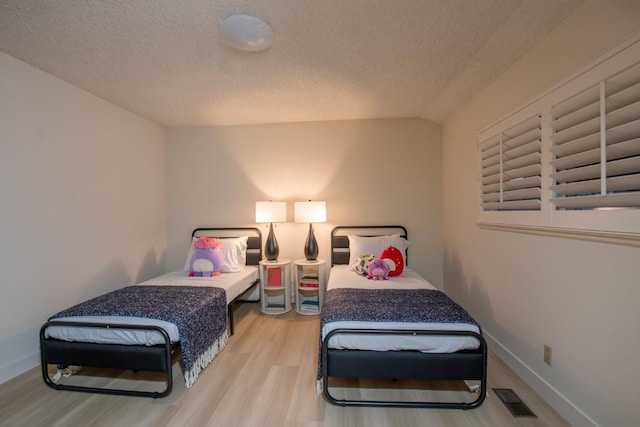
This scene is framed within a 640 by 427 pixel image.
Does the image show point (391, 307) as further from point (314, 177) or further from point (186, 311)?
point (314, 177)

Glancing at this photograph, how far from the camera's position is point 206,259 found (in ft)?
9.95

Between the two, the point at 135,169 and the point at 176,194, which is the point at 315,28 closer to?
the point at 135,169

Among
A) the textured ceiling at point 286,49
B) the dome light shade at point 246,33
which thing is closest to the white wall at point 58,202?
the textured ceiling at point 286,49

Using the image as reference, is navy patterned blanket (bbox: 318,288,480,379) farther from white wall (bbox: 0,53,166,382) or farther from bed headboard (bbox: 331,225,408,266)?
white wall (bbox: 0,53,166,382)

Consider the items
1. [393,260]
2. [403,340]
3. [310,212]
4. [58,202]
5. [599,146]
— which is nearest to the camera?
[599,146]

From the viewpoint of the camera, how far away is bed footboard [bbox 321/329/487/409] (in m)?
1.69

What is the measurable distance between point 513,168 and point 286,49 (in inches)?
77.7

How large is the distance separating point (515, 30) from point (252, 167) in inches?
119

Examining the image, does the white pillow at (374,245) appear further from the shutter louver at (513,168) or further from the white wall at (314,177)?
the shutter louver at (513,168)

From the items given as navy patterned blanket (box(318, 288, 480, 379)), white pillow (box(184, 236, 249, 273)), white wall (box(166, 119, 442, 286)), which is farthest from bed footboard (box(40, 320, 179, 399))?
white wall (box(166, 119, 442, 286))

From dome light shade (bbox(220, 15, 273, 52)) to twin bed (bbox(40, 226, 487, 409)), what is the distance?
1941 millimetres

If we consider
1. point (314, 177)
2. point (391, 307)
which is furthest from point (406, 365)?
point (314, 177)

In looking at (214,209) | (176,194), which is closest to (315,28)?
(214,209)

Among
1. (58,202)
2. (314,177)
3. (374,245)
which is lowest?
(374,245)
